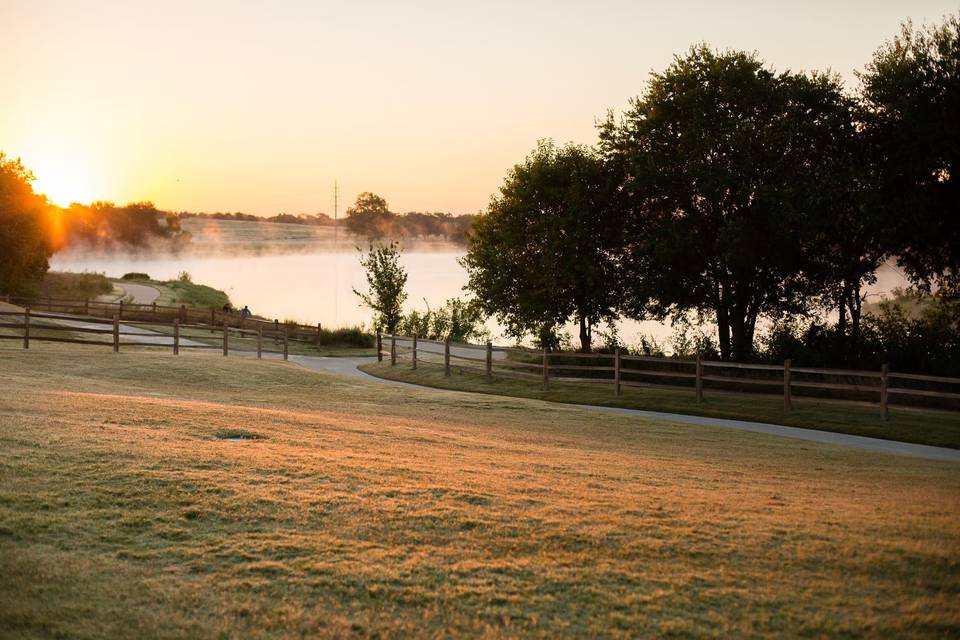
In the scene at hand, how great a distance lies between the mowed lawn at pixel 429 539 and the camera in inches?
228

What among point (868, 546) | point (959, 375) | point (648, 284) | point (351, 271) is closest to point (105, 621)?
point (868, 546)

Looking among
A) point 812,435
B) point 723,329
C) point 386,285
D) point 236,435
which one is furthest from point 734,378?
point 386,285

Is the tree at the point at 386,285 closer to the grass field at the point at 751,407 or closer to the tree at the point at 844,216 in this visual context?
the grass field at the point at 751,407

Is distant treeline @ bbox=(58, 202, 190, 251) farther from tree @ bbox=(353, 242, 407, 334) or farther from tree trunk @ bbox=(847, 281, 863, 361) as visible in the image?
tree trunk @ bbox=(847, 281, 863, 361)

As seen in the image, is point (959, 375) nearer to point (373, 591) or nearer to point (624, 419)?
point (624, 419)

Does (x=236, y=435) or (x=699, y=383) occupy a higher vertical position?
(x=699, y=383)

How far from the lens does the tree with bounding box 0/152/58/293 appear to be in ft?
195

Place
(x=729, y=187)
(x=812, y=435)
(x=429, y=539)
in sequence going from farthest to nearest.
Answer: (x=729, y=187) < (x=812, y=435) < (x=429, y=539)

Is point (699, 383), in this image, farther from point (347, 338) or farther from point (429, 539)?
point (347, 338)

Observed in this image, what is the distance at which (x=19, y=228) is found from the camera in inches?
2361

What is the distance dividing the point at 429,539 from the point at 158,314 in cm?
4965

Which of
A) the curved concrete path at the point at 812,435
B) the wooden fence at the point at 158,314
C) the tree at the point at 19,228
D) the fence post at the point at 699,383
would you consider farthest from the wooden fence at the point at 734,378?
the tree at the point at 19,228

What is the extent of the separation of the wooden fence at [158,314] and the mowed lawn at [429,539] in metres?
38.5

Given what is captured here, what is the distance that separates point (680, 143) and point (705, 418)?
14.4 meters
